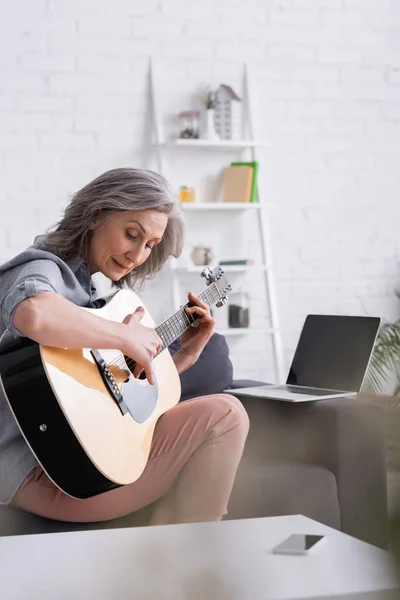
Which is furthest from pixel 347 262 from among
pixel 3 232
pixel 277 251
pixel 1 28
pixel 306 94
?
pixel 1 28

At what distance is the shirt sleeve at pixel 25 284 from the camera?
1535mm

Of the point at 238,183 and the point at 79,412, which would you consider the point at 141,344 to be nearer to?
the point at 79,412

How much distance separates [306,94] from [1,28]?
157 centimetres

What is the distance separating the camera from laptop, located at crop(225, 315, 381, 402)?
93.0 inches

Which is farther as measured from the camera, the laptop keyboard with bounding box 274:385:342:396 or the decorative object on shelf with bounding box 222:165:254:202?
the decorative object on shelf with bounding box 222:165:254:202

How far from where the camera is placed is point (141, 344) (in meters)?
1.68

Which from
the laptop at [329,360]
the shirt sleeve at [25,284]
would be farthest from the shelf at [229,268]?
the shirt sleeve at [25,284]

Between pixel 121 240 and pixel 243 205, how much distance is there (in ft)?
7.30

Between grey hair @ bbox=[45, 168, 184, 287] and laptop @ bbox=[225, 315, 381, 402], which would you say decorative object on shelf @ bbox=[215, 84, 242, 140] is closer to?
laptop @ bbox=[225, 315, 381, 402]

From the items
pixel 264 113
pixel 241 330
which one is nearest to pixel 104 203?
pixel 241 330

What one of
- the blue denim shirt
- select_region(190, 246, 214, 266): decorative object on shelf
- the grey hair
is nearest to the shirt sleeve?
the blue denim shirt

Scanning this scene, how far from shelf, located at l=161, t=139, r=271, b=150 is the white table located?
281 cm

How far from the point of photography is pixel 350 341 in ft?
8.03

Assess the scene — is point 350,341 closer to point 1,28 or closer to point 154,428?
point 154,428
